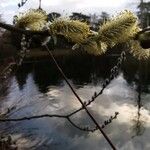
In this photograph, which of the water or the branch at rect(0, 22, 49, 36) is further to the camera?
the water

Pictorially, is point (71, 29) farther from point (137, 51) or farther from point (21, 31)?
point (137, 51)

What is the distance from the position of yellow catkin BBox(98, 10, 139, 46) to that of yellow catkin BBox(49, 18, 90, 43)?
0.20 feet

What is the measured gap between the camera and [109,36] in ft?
4.87

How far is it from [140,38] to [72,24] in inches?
9.6

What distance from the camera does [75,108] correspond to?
27.6 m

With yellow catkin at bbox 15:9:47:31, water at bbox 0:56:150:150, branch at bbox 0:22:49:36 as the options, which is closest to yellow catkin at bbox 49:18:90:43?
branch at bbox 0:22:49:36

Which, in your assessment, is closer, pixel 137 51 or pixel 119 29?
pixel 119 29

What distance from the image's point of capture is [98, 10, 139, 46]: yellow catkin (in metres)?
1.47

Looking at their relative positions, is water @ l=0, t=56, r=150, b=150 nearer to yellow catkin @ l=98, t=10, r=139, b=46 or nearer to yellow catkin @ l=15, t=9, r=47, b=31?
yellow catkin @ l=15, t=9, r=47, b=31

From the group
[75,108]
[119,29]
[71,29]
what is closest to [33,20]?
[71,29]

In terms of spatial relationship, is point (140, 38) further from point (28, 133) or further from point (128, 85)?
point (128, 85)

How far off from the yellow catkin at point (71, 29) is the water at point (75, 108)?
9.58 meters

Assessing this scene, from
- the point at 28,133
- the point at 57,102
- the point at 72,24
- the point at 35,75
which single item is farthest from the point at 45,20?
the point at 35,75

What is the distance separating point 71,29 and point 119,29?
166 millimetres
